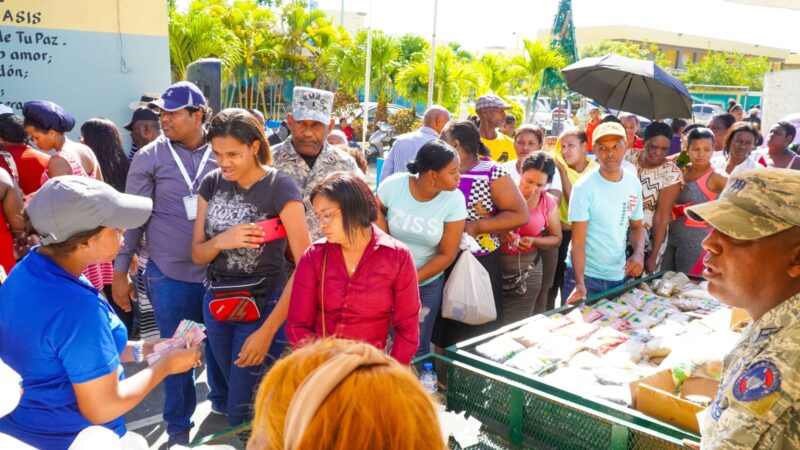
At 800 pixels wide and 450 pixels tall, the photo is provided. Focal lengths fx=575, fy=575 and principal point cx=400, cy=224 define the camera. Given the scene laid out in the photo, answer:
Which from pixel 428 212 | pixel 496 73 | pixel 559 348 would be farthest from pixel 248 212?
pixel 496 73

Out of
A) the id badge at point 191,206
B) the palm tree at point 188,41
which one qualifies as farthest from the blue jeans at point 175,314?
the palm tree at point 188,41

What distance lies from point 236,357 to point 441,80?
17.6 m

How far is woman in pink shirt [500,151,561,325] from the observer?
4070 millimetres

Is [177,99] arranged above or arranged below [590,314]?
above

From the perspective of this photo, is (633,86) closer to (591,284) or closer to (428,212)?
(591,284)

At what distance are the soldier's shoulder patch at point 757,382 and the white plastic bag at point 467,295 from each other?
78.6 inches

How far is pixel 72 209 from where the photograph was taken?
1.80 meters

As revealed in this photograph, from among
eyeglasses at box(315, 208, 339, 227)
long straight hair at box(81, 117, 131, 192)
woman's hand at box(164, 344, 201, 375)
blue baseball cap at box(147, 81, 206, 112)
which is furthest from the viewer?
long straight hair at box(81, 117, 131, 192)

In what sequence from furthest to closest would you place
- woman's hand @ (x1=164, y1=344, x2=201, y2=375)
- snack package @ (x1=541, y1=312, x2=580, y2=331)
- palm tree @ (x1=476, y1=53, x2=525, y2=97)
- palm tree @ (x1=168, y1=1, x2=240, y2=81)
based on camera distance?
palm tree @ (x1=476, y1=53, x2=525, y2=97)
palm tree @ (x1=168, y1=1, x2=240, y2=81)
snack package @ (x1=541, y1=312, x2=580, y2=331)
woman's hand @ (x1=164, y1=344, x2=201, y2=375)

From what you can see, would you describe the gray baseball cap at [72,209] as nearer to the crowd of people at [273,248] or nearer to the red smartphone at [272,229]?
the crowd of people at [273,248]

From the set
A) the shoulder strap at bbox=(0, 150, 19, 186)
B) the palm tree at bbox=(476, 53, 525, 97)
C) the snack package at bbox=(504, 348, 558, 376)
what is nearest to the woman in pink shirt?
the snack package at bbox=(504, 348, 558, 376)

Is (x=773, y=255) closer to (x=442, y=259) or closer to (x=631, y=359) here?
(x=631, y=359)

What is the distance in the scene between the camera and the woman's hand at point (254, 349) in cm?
273

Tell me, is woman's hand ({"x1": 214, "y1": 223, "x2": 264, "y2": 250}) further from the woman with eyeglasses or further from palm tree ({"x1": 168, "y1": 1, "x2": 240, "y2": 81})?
palm tree ({"x1": 168, "y1": 1, "x2": 240, "y2": 81})
